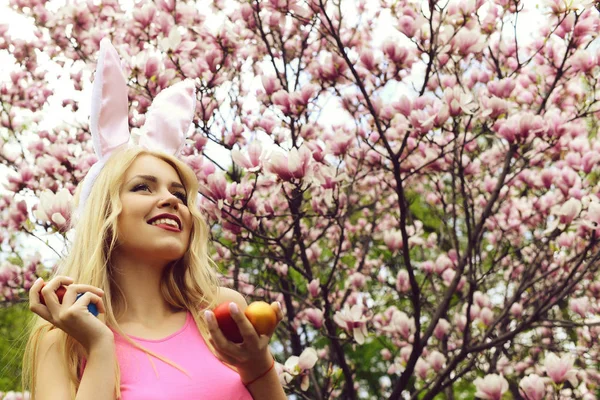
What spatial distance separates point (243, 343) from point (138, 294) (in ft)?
1.63

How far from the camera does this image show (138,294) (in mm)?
1822

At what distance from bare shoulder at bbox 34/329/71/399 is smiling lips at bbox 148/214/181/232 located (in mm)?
382

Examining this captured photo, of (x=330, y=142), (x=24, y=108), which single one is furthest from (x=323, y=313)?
(x=24, y=108)

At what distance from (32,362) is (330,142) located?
1.87m

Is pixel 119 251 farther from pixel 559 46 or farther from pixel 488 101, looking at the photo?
pixel 559 46

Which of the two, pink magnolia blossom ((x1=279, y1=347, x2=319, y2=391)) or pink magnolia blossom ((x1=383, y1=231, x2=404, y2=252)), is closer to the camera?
pink magnolia blossom ((x1=279, y1=347, x2=319, y2=391))

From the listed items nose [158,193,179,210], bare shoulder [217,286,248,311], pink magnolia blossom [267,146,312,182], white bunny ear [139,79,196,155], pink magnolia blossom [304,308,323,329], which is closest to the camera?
nose [158,193,179,210]

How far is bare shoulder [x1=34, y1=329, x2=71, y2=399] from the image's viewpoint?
1.54 metres

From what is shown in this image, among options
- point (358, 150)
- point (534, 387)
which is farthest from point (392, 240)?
point (534, 387)

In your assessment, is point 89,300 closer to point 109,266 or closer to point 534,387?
point 109,266

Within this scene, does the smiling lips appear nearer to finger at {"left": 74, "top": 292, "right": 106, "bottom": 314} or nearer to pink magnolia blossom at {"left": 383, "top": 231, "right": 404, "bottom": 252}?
finger at {"left": 74, "top": 292, "right": 106, "bottom": 314}

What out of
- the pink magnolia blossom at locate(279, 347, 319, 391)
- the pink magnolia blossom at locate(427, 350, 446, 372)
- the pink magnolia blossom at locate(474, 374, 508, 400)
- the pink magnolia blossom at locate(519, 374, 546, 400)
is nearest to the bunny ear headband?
the pink magnolia blossom at locate(279, 347, 319, 391)

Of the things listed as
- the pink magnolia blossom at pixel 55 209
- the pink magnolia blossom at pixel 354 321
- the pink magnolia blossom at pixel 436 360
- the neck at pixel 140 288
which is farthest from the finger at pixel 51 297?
the pink magnolia blossom at pixel 436 360

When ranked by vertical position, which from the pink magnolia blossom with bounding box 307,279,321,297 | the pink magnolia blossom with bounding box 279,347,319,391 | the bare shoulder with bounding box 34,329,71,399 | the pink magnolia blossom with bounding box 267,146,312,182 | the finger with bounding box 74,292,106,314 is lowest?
the pink magnolia blossom with bounding box 279,347,319,391
